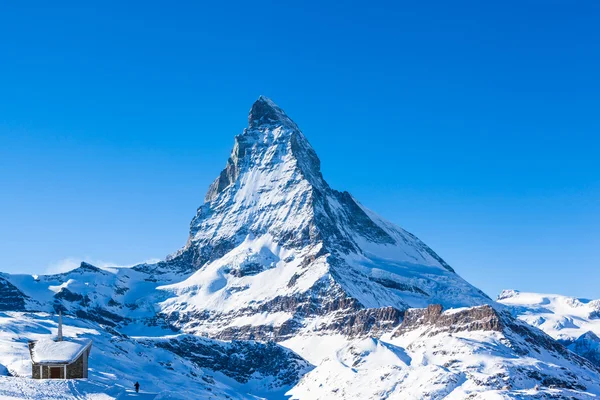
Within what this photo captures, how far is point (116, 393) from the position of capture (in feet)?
315

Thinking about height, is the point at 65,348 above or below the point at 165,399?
above

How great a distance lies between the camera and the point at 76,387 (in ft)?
312

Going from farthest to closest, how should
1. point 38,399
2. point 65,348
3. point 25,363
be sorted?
point 25,363, point 65,348, point 38,399

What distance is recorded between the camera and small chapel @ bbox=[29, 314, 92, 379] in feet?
334

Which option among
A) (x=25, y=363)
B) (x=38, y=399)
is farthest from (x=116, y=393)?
(x=25, y=363)

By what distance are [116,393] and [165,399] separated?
6765 millimetres

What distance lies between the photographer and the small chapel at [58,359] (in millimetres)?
101688

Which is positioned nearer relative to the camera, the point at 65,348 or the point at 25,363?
the point at 65,348

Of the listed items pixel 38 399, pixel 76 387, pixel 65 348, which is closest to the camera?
pixel 38 399

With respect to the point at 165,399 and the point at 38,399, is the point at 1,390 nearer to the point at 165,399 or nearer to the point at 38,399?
the point at 38,399

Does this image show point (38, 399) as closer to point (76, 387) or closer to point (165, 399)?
point (76, 387)

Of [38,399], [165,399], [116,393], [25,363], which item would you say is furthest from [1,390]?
[25,363]

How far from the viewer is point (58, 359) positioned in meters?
102

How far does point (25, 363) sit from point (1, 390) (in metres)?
112
